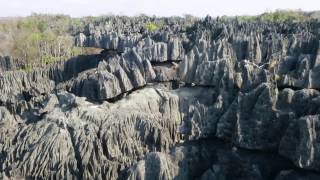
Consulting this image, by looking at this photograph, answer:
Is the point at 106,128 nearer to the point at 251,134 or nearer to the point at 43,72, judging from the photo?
the point at 251,134

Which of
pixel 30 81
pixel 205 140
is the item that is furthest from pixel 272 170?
pixel 30 81

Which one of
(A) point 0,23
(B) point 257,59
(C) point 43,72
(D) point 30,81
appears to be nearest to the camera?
(B) point 257,59

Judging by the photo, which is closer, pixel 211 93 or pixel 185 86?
pixel 211 93

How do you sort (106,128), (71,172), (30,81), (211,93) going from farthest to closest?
1. (30,81)
2. (211,93)
3. (106,128)
4. (71,172)

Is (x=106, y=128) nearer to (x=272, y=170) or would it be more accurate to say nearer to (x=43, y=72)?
(x=272, y=170)

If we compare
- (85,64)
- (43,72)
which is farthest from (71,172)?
(85,64)

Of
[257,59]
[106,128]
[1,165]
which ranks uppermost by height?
[257,59]

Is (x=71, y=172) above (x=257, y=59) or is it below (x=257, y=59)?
below
